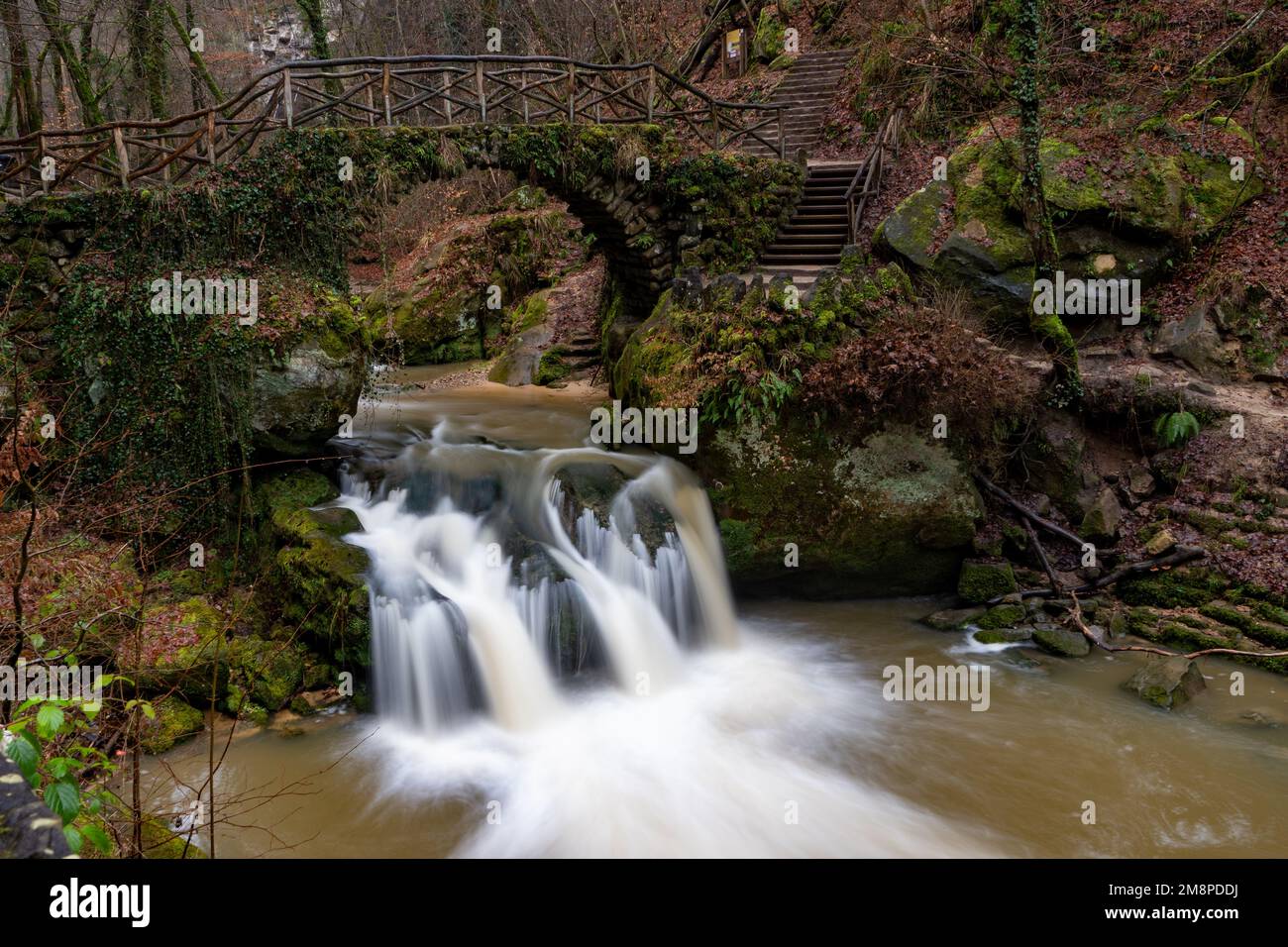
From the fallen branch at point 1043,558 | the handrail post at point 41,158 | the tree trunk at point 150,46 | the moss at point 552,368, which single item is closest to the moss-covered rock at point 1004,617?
the fallen branch at point 1043,558

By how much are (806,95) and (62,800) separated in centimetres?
1937

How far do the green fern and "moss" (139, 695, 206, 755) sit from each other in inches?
461

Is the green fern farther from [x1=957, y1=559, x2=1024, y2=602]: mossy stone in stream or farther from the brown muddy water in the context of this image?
the brown muddy water

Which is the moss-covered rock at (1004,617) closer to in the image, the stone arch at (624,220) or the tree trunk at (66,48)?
the stone arch at (624,220)

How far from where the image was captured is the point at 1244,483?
32.6ft

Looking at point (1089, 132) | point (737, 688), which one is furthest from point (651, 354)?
point (1089, 132)

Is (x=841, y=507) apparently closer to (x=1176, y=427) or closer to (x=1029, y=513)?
(x=1029, y=513)

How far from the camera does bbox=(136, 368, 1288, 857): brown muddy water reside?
6355mm

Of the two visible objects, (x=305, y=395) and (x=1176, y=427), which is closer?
(x=305, y=395)

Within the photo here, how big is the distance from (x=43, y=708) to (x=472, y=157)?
996cm

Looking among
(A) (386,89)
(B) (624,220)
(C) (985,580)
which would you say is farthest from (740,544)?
(A) (386,89)

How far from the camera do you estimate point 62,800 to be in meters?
2.74

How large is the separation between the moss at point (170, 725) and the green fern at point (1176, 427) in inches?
461

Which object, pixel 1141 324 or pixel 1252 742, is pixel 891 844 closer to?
pixel 1252 742
